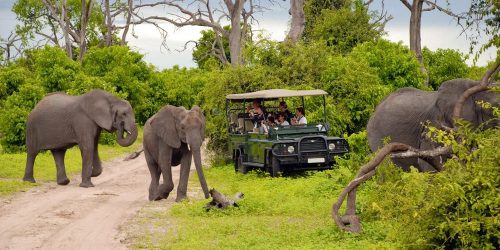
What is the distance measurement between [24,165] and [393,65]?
12.3 meters

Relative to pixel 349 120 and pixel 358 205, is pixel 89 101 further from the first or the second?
pixel 358 205

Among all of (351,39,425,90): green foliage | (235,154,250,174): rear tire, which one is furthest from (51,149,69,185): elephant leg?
(351,39,425,90): green foliage

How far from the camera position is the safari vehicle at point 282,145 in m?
20.0

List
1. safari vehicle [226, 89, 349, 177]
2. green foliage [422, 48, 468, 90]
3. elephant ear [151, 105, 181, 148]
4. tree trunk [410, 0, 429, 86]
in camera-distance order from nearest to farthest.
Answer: elephant ear [151, 105, 181, 148] < safari vehicle [226, 89, 349, 177] < tree trunk [410, 0, 429, 86] < green foliage [422, 48, 468, 90]

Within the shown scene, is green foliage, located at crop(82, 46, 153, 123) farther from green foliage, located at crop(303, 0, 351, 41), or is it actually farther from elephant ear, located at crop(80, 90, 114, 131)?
elephant ear, located at crop(80, 90, 114, 131)

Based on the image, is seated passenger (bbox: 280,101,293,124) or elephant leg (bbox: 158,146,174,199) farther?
seated passenger (bbox: 280,101,293,124)

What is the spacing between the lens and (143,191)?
64.5 ft

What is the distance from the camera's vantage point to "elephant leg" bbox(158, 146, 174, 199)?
17.4m

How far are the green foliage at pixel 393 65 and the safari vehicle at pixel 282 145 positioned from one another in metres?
8.00

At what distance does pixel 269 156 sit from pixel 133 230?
7.68 metres

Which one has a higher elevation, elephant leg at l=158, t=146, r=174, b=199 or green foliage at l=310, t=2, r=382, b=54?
green foliage at l=310, t=2, r=382, b=54

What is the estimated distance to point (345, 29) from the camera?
1734 inches

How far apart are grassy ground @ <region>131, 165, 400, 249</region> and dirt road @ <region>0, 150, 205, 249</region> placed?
0.51 meters

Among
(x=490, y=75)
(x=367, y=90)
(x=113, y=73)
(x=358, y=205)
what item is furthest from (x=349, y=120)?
(x=113, y=73)
